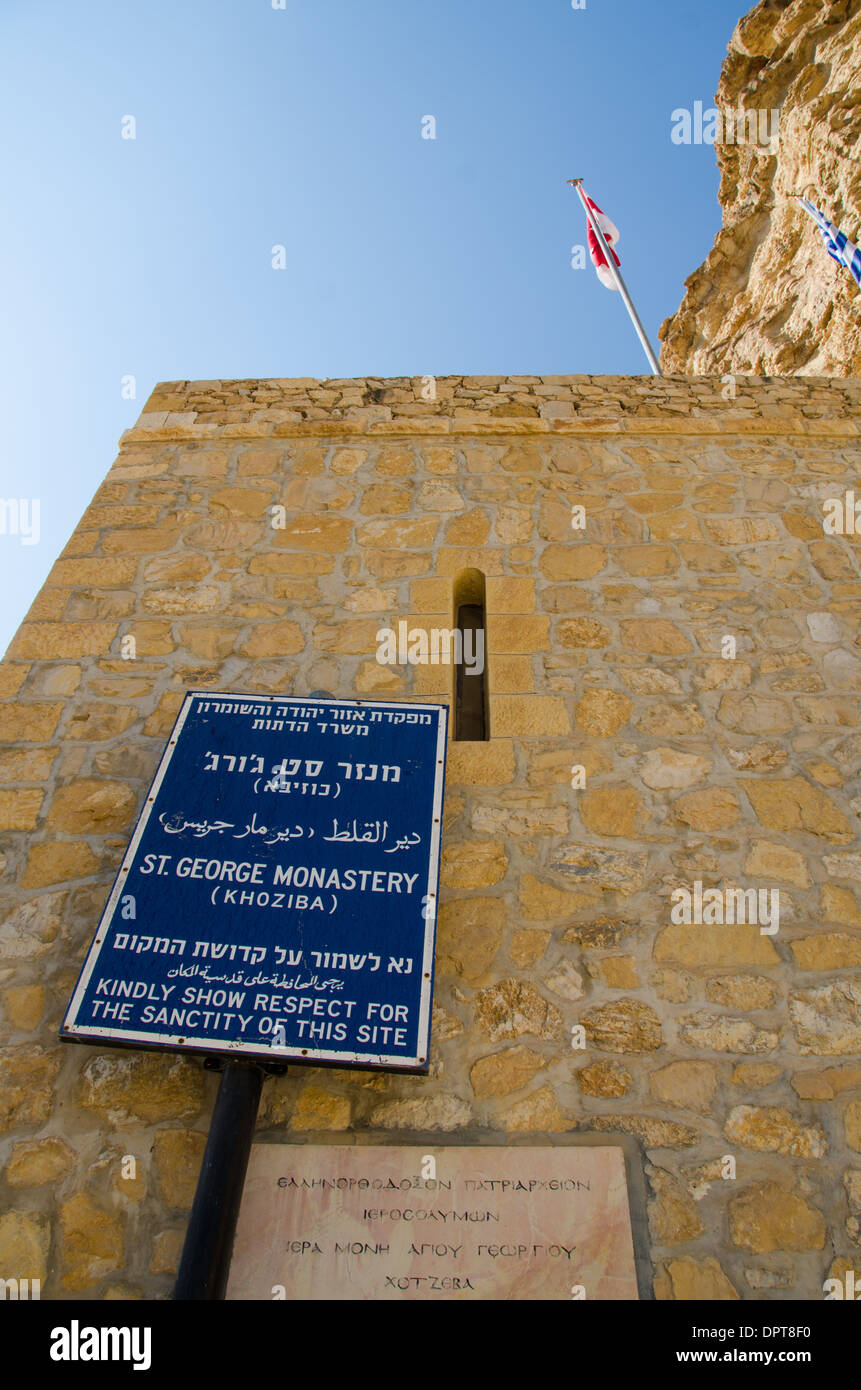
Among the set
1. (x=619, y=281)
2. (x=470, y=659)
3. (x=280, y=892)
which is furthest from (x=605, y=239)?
(x=280, y=892)

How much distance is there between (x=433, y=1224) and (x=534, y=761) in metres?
1.59

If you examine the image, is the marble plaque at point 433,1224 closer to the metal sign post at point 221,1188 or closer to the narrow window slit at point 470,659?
the metal sign post at point 221,1188

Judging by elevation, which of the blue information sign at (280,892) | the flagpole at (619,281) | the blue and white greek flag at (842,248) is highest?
the flagpole at (619,281)

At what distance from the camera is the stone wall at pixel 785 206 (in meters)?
7.25

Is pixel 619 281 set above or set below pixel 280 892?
above

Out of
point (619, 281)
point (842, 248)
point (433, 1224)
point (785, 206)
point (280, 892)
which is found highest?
point (785, 206)

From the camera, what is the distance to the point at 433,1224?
2.22 metres

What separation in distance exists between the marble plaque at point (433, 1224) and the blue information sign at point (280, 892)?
322mm

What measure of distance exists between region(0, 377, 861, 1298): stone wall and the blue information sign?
0.25m

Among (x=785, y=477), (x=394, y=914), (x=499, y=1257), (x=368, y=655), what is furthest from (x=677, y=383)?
(x=499, y=1257)

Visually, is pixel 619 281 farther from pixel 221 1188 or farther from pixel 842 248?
pixel 221 1188

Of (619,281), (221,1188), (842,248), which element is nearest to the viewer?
(221,1188)

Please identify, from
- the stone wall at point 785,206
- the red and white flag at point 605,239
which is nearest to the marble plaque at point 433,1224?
the stone wall at point 785,206

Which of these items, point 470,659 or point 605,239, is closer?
point 470,659
